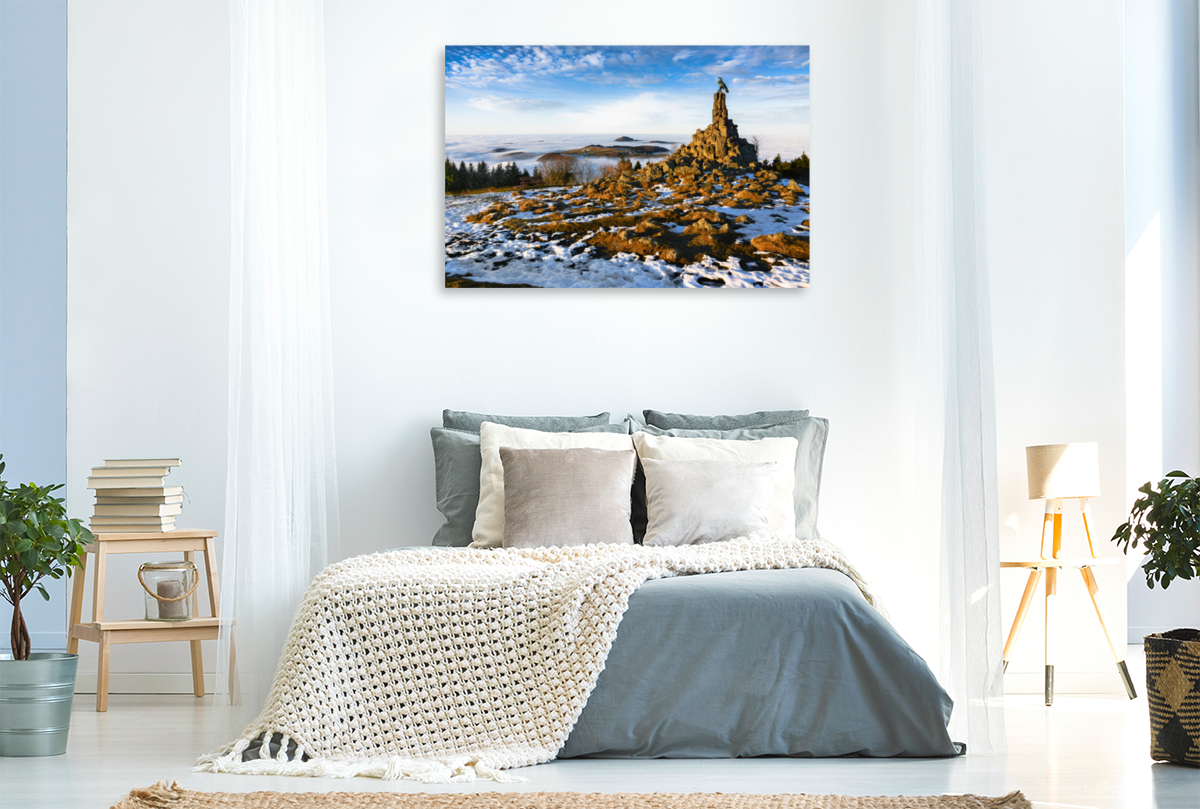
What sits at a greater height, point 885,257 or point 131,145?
point 131,145

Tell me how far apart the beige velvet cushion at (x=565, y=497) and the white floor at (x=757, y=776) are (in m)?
0.90

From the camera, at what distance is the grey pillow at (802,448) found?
3801 mm

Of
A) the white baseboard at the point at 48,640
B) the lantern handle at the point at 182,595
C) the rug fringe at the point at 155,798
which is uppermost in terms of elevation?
the lantern handle at the point at 182,595

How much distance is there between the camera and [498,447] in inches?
148

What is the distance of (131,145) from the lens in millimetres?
4094

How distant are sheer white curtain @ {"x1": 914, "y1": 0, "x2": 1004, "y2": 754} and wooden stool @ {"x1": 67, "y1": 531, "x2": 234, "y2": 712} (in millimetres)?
2402

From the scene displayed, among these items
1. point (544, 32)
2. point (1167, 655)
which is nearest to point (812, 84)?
point (544, 32)

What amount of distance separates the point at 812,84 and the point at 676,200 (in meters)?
0.72

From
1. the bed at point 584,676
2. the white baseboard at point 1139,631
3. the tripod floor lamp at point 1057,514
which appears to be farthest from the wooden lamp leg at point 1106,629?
the bed at point 584,676

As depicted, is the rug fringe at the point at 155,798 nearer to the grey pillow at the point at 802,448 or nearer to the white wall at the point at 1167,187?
the grey pillow at the point at 802,448

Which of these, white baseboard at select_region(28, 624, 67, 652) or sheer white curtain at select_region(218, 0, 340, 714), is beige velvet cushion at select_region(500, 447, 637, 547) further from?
white baseboard at select_region(28, 624, 67, 652)

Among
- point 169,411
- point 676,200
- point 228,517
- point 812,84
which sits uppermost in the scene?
point 812,84

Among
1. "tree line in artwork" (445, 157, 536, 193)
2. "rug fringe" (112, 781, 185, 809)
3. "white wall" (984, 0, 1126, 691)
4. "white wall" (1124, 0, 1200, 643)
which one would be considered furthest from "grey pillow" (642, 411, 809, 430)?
"rug fringe" (112, 781, 185, 809)

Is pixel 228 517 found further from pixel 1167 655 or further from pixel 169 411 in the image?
pixel 1167 655
